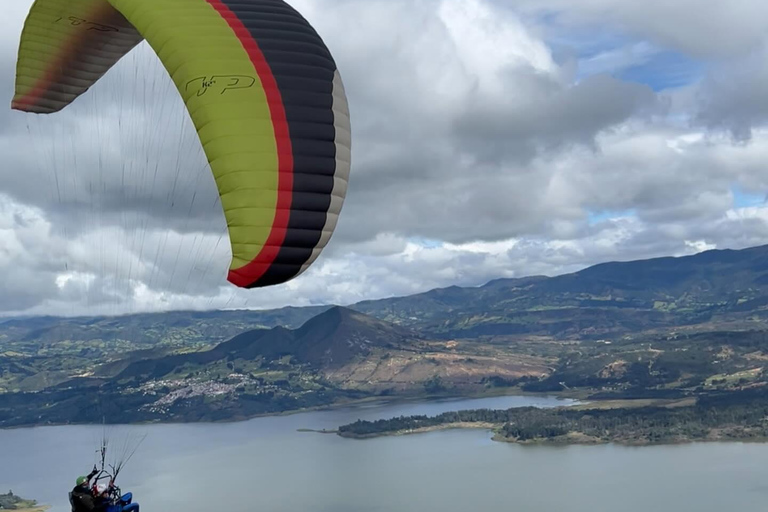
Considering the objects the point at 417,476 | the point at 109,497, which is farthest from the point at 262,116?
the point at 417,476

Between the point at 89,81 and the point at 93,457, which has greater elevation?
the point at 89,81

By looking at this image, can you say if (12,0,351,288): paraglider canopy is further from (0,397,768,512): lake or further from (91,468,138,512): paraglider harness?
(0,397,768,512): lake

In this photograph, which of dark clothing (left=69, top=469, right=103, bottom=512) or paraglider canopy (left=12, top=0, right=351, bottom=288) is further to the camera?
dark clothing (left=69, top=469, right=103, bottom=512)

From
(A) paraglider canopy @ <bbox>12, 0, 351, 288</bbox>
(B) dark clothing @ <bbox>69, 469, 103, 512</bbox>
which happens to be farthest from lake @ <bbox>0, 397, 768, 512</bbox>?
(A) paraglider canopy @ <bbox>12, 0, 351, 288</bbox>

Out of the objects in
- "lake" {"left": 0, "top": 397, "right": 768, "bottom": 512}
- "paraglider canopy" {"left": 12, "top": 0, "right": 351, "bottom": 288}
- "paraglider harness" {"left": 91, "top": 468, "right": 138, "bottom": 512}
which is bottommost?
"lake" {"left": 0, "top": 397, "right": 768, "bottom": 512}

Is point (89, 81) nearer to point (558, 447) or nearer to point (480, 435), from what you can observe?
point (558, 447)

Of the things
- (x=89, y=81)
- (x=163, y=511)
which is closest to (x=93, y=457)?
(x=163, y=511)

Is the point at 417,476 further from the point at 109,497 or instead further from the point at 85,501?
the point at 85,501
